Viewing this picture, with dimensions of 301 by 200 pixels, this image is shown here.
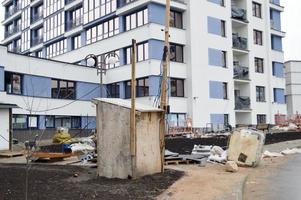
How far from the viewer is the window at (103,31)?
4531 centimetres

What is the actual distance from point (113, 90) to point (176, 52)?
7.59m

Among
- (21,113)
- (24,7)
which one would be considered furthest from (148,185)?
(24,7)

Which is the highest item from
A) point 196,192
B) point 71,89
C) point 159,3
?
point 159,3

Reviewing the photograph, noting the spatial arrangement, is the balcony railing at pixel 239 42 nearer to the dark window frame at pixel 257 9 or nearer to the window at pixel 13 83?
the dark window frame at pixel 257 9

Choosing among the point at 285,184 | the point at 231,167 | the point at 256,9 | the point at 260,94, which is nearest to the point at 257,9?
the point at 256,9

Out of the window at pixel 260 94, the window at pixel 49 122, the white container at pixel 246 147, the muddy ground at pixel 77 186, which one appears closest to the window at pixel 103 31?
the window at pixel 49 122

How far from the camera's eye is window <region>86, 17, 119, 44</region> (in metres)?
45.3

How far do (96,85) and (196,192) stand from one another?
35238 mm

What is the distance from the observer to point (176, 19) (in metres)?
43.3

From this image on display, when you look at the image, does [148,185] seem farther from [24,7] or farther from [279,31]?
[24,7]

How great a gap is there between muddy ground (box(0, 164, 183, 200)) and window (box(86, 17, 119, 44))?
3226cm

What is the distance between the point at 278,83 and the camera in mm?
54219

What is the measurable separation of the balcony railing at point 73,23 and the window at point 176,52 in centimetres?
1360

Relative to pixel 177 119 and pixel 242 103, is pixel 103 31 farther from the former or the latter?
pixel 242 103
